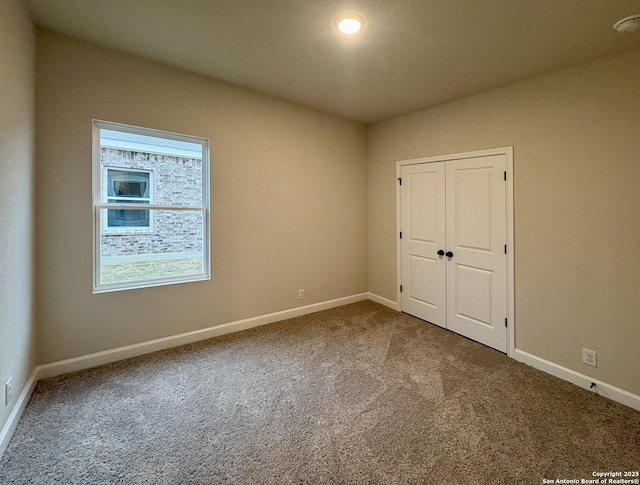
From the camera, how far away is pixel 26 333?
7.02ft

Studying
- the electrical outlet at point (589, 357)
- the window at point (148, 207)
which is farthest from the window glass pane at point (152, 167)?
the electrical outlet at point (589, 357)

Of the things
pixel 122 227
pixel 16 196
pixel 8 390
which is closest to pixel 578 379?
pixel 8 390

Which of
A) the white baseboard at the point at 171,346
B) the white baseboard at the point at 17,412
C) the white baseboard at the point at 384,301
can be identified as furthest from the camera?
the white baseboard at the point at 384,301

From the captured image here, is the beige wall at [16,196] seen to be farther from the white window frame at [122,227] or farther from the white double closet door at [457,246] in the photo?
the white double closet door at [457,246]

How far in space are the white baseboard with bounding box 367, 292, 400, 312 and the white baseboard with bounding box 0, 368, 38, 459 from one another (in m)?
3.78

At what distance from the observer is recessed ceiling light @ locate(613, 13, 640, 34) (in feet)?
6.27

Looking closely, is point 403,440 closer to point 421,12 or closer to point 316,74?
point 421,12

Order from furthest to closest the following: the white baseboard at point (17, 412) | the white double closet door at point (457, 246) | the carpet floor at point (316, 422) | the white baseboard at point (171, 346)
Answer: the white double closet door at point (457, 246) < the white baseboard at point (171, 346) < the white baseboard at point (17, 412) < the carpet floor at point (316, 422)

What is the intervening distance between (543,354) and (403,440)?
179cm

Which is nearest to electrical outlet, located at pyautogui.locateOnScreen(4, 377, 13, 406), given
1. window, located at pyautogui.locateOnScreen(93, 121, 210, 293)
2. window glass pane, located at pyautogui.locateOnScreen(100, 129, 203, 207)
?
window, located at pyautogui.locateOnScreen(93, 121, 210, 293)

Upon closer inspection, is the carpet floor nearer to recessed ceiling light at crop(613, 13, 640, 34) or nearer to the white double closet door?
the white double closet door

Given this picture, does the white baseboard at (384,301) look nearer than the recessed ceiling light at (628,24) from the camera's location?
No

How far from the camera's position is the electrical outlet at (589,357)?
7.88 feet

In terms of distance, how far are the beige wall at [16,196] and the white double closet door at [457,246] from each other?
371cm
